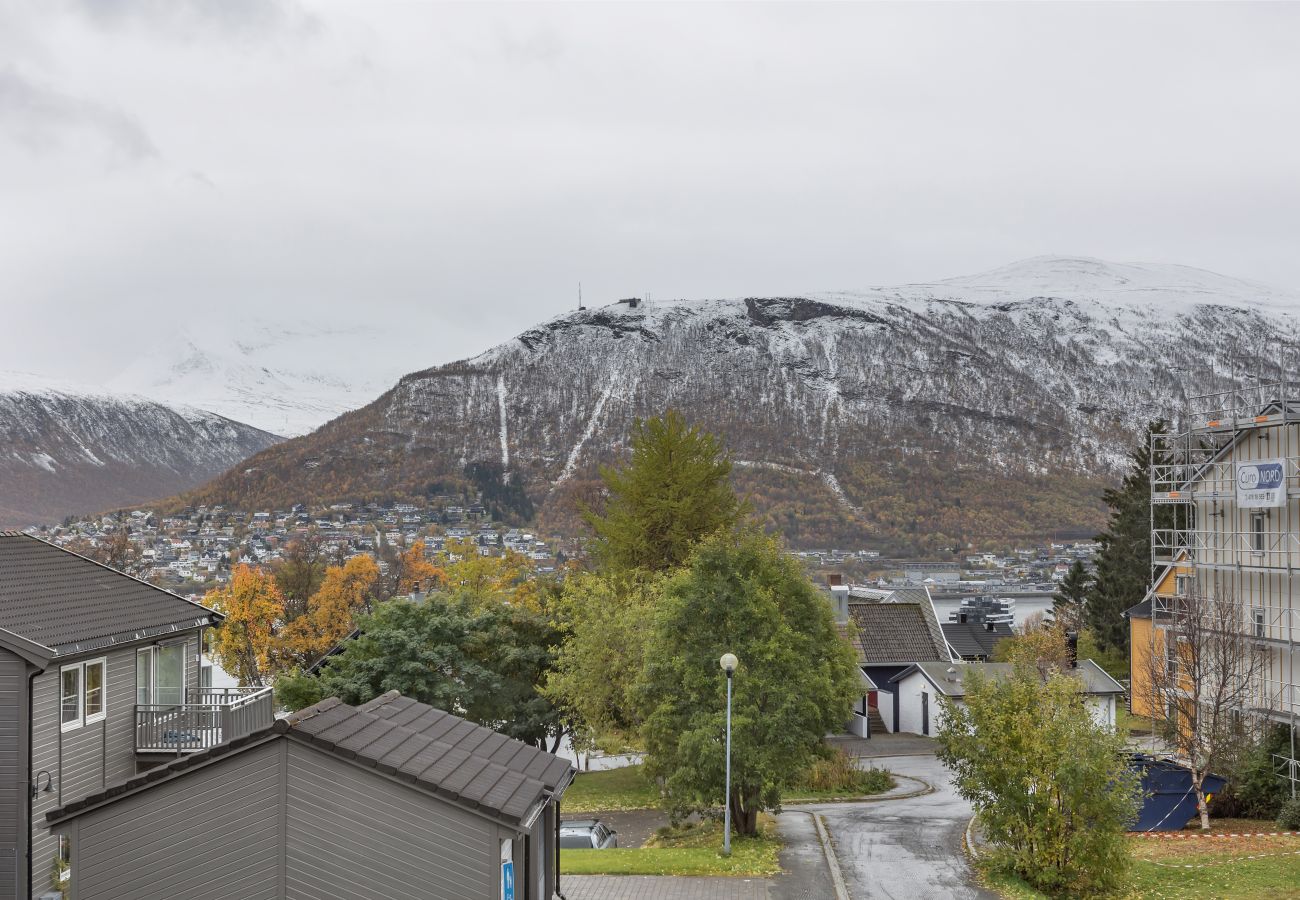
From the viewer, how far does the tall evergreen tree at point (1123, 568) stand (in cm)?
5350

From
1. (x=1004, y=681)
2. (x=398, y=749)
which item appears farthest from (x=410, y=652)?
(x=398, y=749)

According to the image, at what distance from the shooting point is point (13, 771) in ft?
59.0

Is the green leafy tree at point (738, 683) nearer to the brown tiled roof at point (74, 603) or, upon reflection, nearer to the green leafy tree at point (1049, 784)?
the green leafy tree at point (1049, 784)

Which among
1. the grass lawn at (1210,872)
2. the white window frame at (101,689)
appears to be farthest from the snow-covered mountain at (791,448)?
the white window frame at (101,689)

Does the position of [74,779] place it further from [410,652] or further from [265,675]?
[265,675]

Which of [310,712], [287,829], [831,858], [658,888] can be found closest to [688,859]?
[658,888]

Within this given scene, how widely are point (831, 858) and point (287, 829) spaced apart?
13.4 metres

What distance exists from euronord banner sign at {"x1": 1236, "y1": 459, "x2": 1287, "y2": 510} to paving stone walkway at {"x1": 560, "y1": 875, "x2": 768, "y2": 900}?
18.7 meters

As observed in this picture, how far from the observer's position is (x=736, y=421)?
593 feet

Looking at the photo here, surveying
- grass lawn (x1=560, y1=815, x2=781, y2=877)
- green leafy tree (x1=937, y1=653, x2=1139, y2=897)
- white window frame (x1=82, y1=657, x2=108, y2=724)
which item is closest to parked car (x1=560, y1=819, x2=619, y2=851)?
grass lawn (x1=560, y1=815, x2=781, y2=877)

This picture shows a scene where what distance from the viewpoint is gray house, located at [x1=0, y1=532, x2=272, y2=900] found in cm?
1803

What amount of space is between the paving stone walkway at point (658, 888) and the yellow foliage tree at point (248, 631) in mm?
39291

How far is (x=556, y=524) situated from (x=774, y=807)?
108730 mm

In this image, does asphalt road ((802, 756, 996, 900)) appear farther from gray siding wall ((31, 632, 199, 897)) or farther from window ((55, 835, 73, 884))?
gray siding wall ((31, 632, 199, 897))
